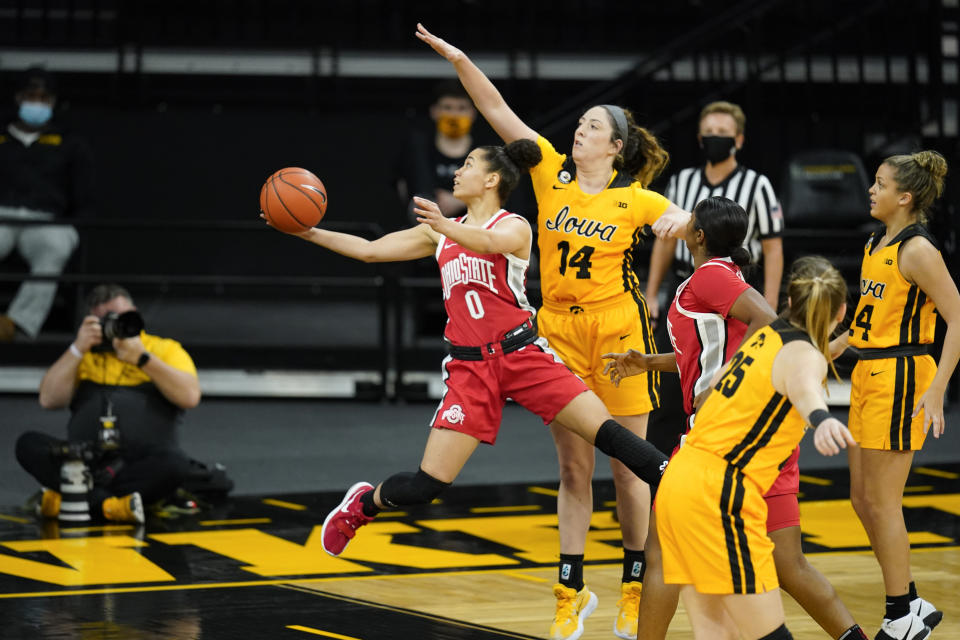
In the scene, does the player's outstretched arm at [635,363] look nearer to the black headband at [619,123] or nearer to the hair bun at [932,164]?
the black headband at [619,123]

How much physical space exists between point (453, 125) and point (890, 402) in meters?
5.71

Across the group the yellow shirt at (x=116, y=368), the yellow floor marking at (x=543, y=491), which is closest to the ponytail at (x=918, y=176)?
the yellow floor marking at (x=543, y=491)

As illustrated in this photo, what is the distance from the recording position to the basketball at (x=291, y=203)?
5133 mm

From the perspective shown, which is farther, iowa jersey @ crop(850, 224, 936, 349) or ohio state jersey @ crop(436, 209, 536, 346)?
ohio state jersey @ crop(436, 209, 536, 346)

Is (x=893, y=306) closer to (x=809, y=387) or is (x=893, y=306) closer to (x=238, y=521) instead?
(x=809, y=387)

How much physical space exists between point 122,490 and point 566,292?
2666 millimetres

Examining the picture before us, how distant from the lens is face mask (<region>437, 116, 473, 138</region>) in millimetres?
10039

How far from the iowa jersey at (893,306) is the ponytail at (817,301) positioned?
1097 mm

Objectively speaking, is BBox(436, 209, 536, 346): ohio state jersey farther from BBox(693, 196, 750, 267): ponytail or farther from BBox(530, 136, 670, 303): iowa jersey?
BBox(693, 196, 750, 267): ponytail

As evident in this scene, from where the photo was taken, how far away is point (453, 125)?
10.1 metres

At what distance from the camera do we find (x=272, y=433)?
925 cm

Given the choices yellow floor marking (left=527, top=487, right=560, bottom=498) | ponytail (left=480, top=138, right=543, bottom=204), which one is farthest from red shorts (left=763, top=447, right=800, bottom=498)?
yellow floor marking (left=527, top=487, right=560, bottom=498)

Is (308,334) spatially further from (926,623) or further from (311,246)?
(926,623)

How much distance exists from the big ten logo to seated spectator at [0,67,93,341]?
6799 mm
